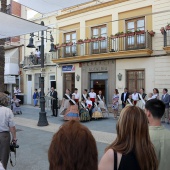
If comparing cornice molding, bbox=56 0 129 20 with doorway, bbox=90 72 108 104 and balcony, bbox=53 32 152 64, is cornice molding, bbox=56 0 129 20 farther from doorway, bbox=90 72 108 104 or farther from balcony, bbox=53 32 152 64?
doorway, bbox=90 72 108 104

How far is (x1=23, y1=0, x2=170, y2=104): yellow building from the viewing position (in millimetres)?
14828

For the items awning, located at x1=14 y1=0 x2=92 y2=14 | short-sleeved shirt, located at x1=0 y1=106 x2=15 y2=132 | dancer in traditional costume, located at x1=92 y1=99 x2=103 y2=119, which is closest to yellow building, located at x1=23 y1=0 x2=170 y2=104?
dancer in traditional costume, located at x1=92 y1=99 x2=103 y2=119

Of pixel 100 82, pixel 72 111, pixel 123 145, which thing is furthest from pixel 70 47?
pixel 123 145

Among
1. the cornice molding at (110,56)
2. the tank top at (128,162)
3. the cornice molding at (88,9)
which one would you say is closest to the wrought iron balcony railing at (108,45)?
the cornice molding at (110,56)

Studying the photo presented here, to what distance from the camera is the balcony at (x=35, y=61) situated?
70.4 feet

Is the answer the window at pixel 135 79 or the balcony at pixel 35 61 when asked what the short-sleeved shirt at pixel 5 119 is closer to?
the window at pixel 135 79

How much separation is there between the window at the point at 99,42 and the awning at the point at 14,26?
10.7 metres

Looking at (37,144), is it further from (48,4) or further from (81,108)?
(81,108)

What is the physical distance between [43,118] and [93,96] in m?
4.09

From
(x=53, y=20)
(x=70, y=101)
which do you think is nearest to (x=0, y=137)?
(x=70, y=101)

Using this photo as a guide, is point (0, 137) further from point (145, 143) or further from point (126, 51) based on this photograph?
point (126, 51)

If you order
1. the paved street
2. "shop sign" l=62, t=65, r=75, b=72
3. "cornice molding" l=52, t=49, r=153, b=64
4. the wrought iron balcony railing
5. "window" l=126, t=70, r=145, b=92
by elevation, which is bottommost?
the paved street

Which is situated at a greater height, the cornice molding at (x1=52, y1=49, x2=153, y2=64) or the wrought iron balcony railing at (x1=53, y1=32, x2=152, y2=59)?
the wrought iron balcony railing at (x1=53, y1=32, x2=152, y2=59)

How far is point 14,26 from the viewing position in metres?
6.44
